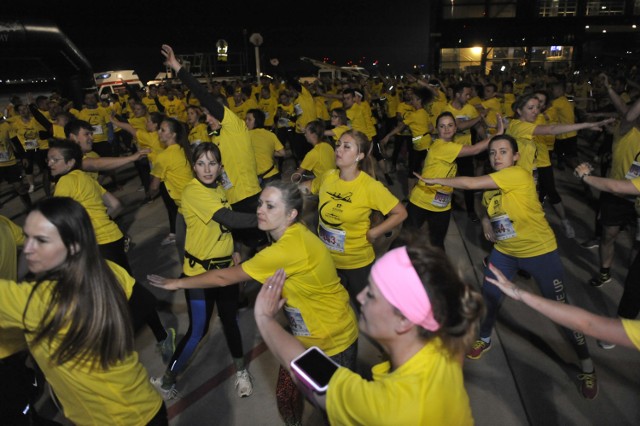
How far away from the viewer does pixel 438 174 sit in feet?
15.9

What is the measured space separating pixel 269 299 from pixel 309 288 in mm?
673

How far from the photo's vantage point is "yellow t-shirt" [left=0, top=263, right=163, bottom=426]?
1790mm

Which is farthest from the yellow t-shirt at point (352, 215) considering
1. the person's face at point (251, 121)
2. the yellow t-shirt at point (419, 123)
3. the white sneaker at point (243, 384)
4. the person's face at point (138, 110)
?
the person's face at point (138, 110)

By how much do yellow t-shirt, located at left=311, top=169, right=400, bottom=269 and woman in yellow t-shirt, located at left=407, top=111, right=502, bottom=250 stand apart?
4.53 ft

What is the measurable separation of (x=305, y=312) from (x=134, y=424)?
1.01 m

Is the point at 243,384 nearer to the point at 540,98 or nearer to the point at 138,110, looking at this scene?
the point at 540,98

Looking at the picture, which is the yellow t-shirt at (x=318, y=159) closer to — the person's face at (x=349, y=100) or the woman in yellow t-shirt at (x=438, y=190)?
the woman in yellow t-shirt at (x=438, y=190)

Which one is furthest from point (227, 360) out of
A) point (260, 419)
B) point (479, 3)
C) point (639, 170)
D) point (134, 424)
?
point (479, 3)

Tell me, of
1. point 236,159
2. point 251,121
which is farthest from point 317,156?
point 251,121

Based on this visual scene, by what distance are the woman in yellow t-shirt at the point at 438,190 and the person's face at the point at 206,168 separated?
2.41 m

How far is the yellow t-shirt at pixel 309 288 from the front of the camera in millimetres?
2365

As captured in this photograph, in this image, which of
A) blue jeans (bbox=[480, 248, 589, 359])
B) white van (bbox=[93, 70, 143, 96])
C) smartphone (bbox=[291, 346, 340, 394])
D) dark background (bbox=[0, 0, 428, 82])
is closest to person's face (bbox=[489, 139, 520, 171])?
blue jeans (bbox=[480, 248, 589, 359])

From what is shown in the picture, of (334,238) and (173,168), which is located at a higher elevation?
(173,168)

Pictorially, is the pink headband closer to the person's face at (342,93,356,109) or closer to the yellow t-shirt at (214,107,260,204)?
the yellow t-shirt at (214,107,260,204)
